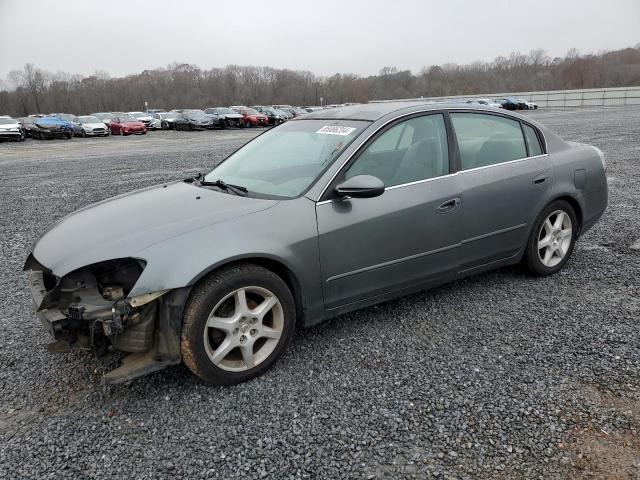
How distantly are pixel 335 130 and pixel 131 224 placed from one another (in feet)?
5.11

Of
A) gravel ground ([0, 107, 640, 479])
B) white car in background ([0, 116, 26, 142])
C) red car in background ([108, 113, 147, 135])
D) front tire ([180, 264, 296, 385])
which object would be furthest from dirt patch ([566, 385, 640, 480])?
red car in background ([108, 113, 147, 135])

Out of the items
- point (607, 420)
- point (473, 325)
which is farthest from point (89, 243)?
point (607, 420)

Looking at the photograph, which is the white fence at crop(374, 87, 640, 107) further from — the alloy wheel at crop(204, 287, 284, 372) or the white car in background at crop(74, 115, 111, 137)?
the alloy wheel at crop(204, 287, 284, 372)

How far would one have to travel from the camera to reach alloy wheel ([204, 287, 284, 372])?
2729 millimetres

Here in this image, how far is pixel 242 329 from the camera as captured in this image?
9.15 ft

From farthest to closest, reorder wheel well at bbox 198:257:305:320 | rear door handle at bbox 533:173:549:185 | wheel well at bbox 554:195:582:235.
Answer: wheel well at bbox 554:195:582:235, rear door handle at bbox 533:173:549:185, wheel well at bbox 198:257:305:320

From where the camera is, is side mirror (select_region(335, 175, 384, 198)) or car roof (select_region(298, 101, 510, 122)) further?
car roof (select_region(298, 101, 510, 122))

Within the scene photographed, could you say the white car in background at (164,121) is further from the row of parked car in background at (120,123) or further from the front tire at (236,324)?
the front tire at (236,324)

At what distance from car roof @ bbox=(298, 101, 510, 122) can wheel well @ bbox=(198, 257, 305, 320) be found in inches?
50.9

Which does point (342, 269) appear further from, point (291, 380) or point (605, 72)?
point (605, 72)

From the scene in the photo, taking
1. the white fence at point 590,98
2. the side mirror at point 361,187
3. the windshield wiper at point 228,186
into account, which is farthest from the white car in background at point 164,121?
the side mirror at point 361,187

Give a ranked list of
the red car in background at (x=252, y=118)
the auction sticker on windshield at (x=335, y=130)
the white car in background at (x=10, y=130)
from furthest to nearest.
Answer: the red car in background at (x=252, y=118) < the white car in background at (x=10, y=130) < the auction sticker on windshield at (x=335, y=130)

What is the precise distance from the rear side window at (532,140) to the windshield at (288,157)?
160cm

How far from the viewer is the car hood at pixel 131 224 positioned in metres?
2.64
